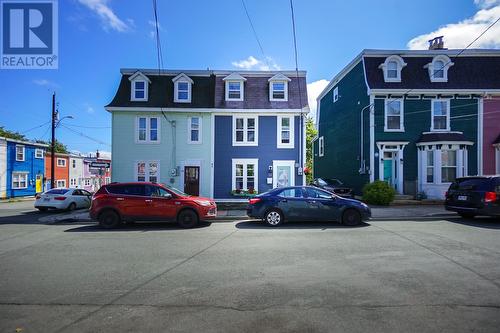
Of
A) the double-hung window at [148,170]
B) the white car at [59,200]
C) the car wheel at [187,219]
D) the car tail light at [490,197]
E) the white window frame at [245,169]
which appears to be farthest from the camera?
the double-hung window at [148,170]

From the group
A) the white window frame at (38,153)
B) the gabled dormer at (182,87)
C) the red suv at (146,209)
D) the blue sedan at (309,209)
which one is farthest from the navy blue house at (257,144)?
the white window frame at (38,153)

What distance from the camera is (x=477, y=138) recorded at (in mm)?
18031

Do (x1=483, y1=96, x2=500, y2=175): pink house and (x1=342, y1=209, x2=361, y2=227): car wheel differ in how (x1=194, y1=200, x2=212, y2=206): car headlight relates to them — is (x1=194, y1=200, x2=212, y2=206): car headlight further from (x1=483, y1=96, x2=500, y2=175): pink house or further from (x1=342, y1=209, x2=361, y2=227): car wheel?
(x1=483, y1=96, x2=500, y2=175): pink house

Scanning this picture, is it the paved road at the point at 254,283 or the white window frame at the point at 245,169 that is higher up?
the white window frame at the point at 245,169

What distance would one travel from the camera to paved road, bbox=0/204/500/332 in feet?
11.6

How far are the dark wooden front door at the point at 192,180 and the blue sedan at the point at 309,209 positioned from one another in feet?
26.2

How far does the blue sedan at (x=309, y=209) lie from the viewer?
1035 cm

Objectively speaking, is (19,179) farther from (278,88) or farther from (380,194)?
(380,194)

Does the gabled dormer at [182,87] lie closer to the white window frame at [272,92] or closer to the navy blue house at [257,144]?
the navy blue house at [257,144]

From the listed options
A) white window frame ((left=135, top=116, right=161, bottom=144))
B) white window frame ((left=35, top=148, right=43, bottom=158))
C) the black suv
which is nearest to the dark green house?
the black suv

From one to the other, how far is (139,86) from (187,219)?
1144 centimetres

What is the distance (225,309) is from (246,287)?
2.72 feet

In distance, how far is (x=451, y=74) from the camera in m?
18.3

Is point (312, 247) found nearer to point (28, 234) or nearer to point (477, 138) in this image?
point (28, 234)
